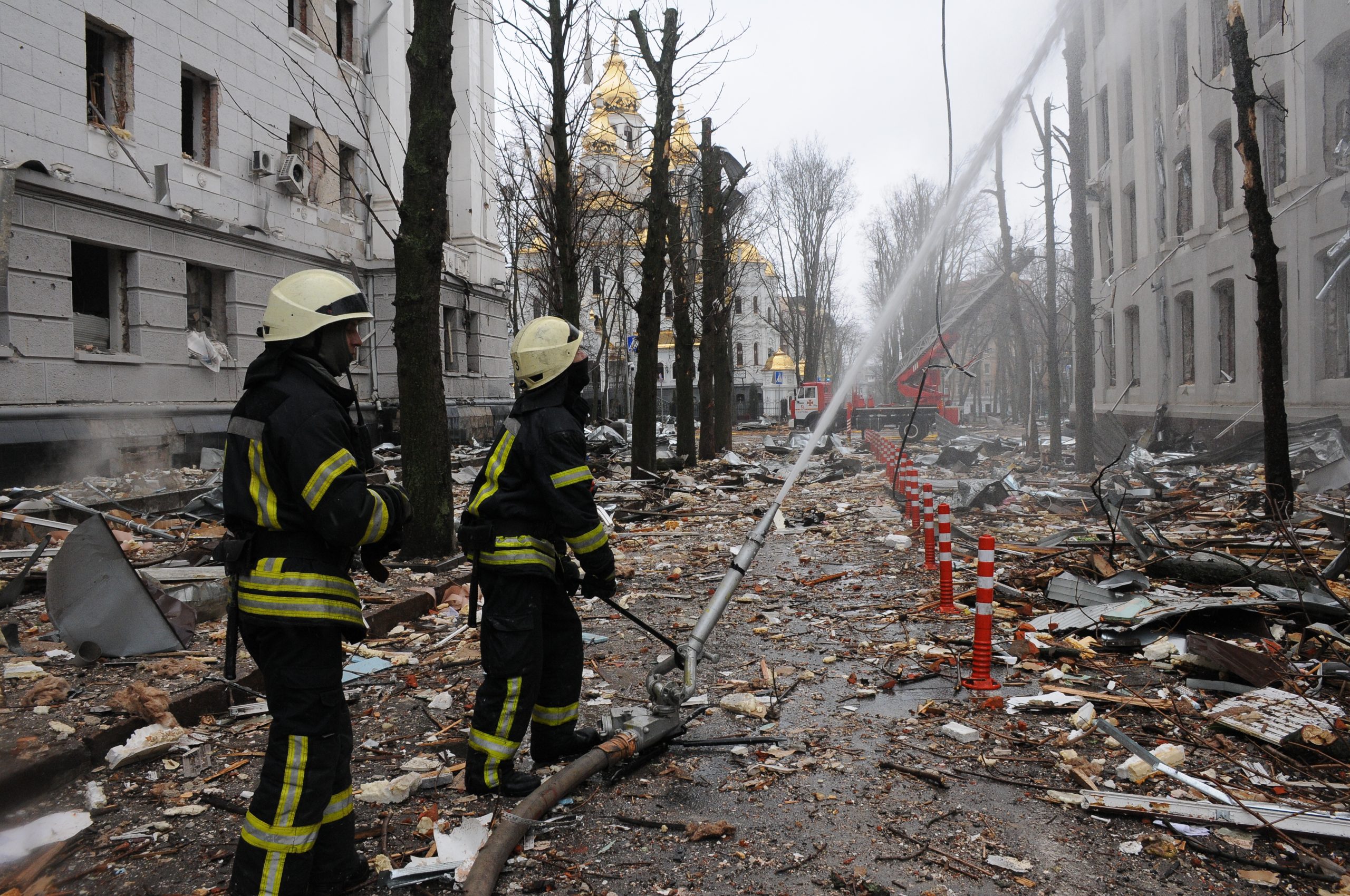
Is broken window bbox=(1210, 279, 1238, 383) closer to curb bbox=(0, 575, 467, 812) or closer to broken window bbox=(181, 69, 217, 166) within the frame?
curb bbox=(0, 575, 467, 812)

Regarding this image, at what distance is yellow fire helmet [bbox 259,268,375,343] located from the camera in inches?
118

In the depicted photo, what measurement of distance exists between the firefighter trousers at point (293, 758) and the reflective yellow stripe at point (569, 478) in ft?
3.70

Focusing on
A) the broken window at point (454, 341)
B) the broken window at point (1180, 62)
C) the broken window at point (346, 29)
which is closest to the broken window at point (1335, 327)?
the broken window at point (1180, 62)

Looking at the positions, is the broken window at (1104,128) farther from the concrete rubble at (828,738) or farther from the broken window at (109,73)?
the broken window at (109,73)

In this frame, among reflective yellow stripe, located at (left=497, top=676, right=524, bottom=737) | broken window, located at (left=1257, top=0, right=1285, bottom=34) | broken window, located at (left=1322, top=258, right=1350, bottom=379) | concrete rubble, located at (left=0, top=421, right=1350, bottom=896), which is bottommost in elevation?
concrete rubble, located at (left=0, top=421, right=1350, bottom=896)

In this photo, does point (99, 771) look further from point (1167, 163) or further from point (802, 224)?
point (802, 224)

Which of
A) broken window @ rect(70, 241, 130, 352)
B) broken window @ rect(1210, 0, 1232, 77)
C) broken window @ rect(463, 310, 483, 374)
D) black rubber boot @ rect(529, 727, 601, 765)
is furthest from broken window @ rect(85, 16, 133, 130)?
broken window @ rect(1210, 0, 1232, 77)

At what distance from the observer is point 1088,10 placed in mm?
13797

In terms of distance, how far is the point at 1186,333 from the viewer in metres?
20.0

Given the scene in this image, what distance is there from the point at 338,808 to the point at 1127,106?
86.3 ft

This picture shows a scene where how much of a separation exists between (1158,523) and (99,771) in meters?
10.7

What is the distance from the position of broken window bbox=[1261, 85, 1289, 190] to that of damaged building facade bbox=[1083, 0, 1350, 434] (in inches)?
1.4

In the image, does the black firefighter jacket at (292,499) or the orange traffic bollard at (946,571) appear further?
the orange traffic bollard at (946,571)

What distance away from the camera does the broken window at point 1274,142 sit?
14680 millimetres
